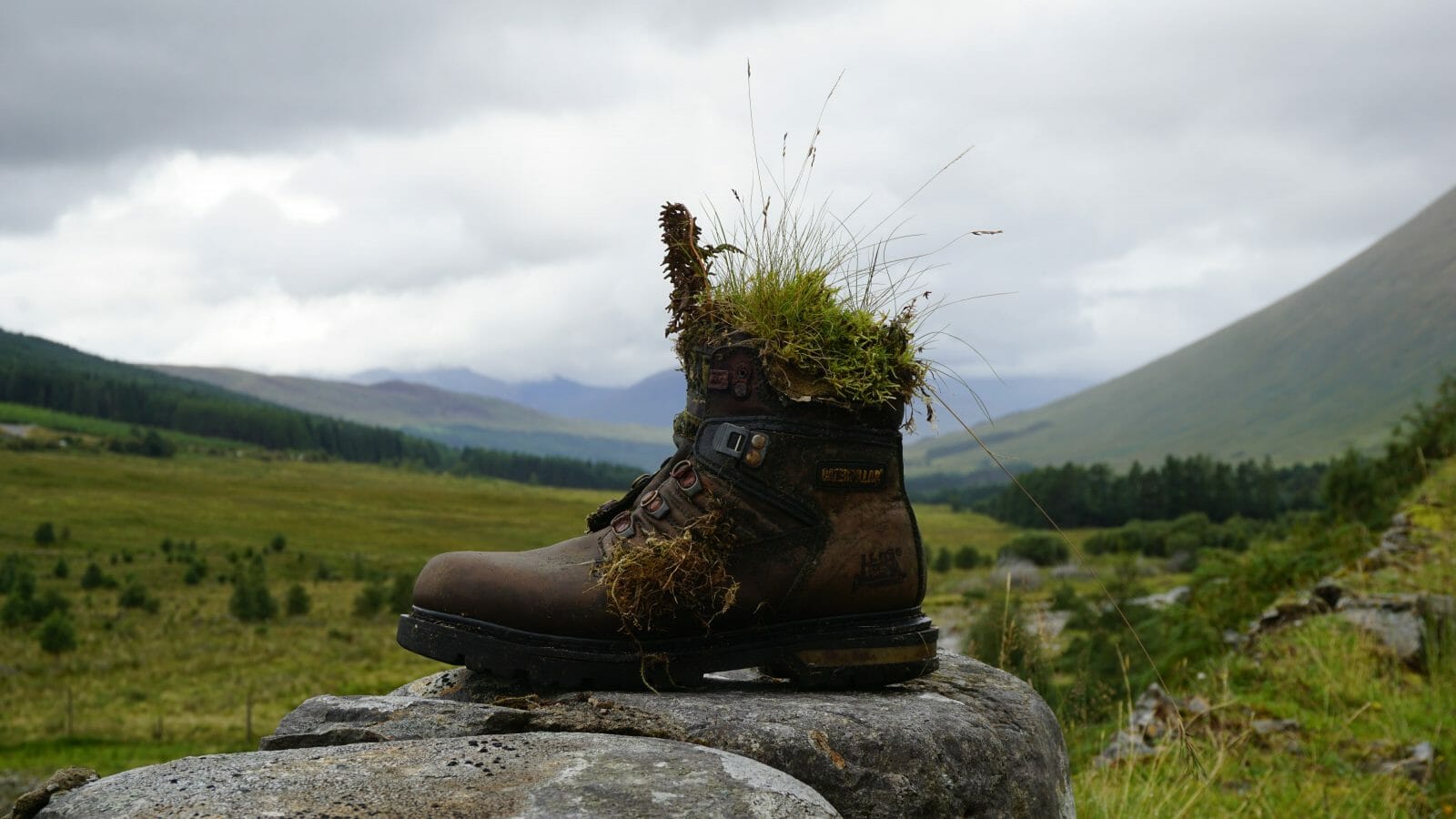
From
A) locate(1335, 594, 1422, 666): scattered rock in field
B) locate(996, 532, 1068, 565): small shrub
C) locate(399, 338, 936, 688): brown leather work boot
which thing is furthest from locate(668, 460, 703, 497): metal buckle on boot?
locate(996, 532, 1068, 565): small shrub

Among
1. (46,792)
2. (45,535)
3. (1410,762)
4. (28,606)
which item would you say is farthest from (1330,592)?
(45,535)

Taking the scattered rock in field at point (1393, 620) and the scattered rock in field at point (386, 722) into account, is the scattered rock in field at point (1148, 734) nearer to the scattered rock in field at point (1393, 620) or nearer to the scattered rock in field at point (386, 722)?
the scattered rock in field at point (1393, 620)

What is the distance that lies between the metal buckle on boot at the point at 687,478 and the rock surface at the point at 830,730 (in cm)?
69

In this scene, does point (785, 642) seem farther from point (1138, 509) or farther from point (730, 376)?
point (1138, 509)

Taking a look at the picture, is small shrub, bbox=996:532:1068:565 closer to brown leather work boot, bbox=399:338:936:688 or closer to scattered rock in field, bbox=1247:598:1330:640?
scattered rock in field, bbox=1247:598:1330:640

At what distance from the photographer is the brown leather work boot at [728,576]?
3.38m

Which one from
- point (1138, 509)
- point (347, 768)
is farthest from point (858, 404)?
point (1138, 509)

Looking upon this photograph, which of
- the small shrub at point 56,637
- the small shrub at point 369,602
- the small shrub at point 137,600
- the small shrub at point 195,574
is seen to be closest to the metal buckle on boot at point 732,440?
the small shrub at point 56,637

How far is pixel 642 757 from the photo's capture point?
261cm

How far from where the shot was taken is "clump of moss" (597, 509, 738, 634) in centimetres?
336

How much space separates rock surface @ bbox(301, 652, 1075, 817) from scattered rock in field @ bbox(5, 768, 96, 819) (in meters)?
0.57

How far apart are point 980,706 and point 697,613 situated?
1.10 m

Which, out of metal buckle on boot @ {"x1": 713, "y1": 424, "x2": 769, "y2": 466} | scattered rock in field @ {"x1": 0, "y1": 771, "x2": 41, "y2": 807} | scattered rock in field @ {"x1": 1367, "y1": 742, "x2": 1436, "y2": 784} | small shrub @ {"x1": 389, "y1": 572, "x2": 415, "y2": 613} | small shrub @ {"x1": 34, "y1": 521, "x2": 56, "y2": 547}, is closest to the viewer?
metal buckle on boot @ {"x1": 713, "y1": 424, "x2": 769, "y2": 466}

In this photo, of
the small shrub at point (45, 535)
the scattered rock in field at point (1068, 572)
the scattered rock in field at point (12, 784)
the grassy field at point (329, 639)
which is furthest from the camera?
the small shrub at point (45, 535)
